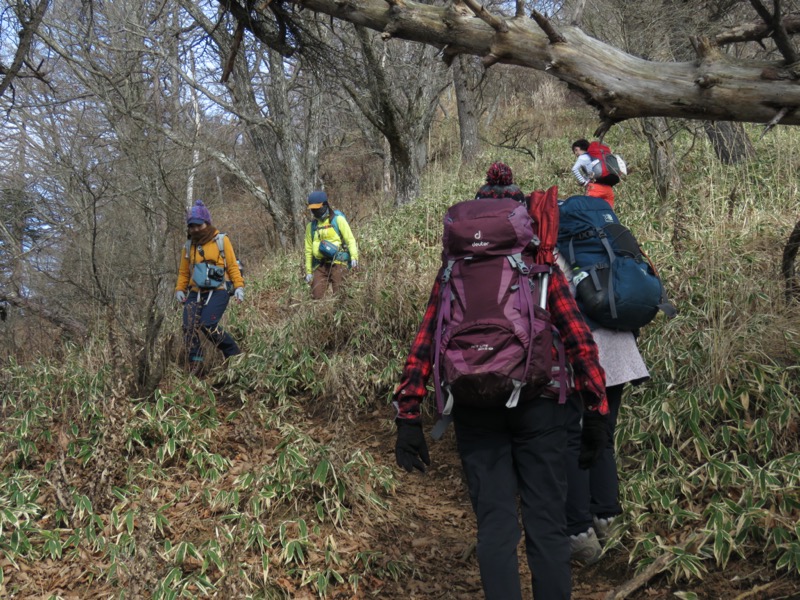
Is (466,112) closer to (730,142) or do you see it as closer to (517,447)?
(730,142)

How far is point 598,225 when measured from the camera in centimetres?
380

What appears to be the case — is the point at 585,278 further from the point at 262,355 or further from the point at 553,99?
the point at 553,99

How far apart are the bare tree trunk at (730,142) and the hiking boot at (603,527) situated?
6167mm

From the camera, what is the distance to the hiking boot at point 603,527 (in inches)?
161

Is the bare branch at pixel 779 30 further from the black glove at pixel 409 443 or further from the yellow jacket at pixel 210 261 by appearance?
the yellow jacket at pixel 210 261

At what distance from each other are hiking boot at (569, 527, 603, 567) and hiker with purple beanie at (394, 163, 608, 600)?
1.05 meters

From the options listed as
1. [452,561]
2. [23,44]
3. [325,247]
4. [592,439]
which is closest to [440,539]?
[452,561]

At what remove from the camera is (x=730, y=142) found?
30.0 ft

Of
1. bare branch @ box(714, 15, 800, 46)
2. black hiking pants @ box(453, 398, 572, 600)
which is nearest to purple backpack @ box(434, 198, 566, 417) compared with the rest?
black hiking pants @ box(453, 398, 572, 600)

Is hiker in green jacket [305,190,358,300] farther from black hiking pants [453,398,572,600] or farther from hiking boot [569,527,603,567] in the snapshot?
black hiking pants [453,398,572,600]

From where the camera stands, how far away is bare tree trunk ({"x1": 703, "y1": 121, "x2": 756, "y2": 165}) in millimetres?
8891

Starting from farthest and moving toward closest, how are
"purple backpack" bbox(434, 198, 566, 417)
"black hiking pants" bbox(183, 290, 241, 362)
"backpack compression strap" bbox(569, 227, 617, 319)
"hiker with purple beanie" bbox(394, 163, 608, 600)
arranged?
"black hiking pants" bbox(183, 290, 241, 362) → "backpack compression strap" bbox(569, 227, 617, 319) → "hiker with purple beanie" bbox(394, 163, 608, 600) → "purple backpack" bbox(434, 198, 566, 417)

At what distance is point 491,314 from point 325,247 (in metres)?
5.56

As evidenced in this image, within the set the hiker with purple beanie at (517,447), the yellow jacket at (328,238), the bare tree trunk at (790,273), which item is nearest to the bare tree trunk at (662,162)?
the bare tree trunk at (790,273)
